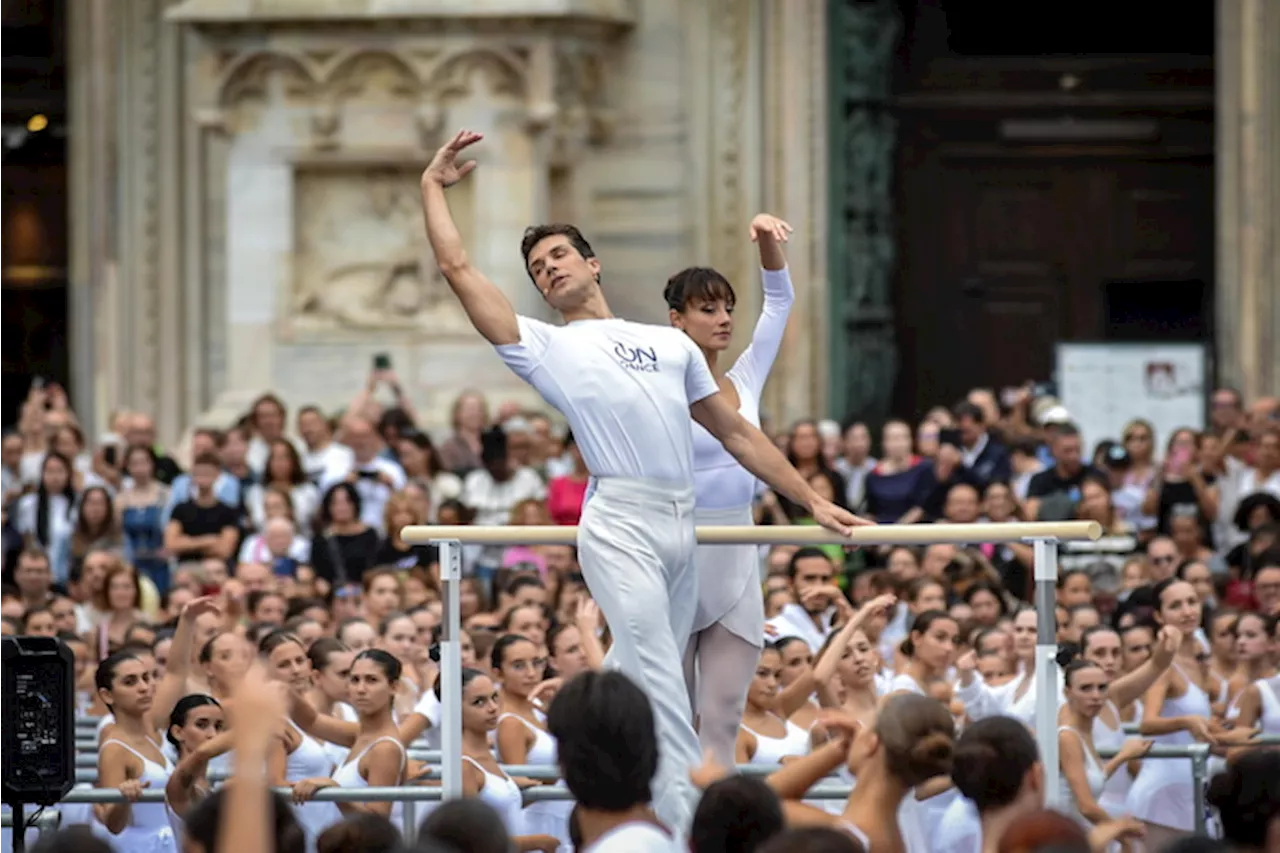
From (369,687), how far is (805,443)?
6.57 m

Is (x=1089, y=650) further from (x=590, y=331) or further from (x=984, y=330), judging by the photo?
(x=984, y=330)

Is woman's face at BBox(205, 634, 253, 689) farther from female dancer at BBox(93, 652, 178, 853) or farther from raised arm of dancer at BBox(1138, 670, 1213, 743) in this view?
raised arm of dancer at BBox(1138, 670, 1213, 743)

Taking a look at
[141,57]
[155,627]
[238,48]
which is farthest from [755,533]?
[141,57]

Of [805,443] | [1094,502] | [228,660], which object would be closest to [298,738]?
[228,660]

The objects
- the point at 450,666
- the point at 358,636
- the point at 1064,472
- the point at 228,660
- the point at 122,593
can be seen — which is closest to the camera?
the point at 450,666

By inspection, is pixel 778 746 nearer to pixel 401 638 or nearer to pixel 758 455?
pixel 401 638

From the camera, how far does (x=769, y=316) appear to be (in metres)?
9.70

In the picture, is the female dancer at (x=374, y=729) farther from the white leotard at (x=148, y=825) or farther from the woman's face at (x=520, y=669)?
the white leotard at (x=148, y=825)

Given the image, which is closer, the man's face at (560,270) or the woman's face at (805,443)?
the man's face at (560,270)

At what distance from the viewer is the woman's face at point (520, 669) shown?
11.5m

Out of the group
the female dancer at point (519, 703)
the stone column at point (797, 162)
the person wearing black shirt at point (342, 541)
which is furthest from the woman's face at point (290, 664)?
the stone column at point (797, 162)

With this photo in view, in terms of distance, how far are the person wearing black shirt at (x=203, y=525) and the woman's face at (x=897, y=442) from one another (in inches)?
145

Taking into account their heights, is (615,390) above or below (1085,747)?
above

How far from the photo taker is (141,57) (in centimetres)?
2177
